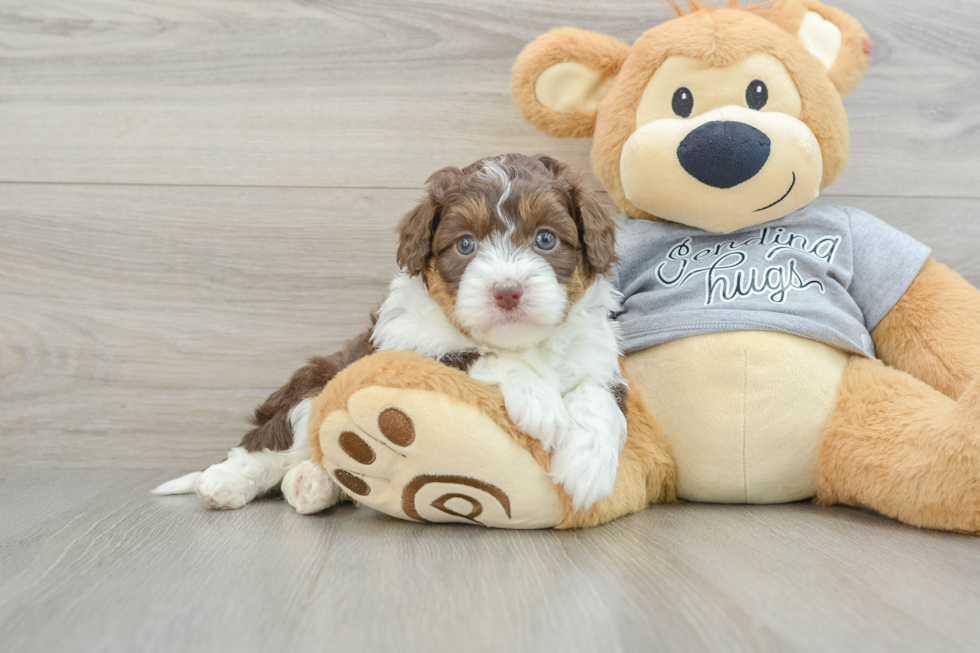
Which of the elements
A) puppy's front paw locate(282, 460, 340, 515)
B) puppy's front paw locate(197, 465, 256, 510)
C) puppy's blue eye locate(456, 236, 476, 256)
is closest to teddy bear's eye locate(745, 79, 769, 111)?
puppy's blue eye locate(456, 236, 476, 256)

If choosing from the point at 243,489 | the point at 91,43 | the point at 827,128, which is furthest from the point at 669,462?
the point at 91,43

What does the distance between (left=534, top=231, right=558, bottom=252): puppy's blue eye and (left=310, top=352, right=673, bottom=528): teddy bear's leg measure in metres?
0.28

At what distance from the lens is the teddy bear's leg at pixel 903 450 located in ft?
4.22

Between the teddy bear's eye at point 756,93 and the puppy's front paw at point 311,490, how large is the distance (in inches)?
49.3

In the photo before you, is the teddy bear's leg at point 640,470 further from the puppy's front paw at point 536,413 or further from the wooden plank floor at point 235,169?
the wooden plank floor at point 235,169

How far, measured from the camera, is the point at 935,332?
1598 millimetres

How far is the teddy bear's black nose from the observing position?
1.54 metres

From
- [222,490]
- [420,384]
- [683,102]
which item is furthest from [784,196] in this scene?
[222,490]

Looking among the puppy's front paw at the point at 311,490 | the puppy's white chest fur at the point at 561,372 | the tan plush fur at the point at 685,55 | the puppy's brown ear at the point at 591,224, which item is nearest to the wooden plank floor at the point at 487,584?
the puppy's front paw at the point at 311,490

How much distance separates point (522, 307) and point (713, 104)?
28.8 inches

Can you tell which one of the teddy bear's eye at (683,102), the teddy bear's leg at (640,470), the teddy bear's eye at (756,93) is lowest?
the teddy bear's leg at (640,470)

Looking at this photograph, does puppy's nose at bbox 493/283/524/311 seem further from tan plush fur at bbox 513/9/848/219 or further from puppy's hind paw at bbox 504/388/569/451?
tan plush fur at bbox 513/9/848/219

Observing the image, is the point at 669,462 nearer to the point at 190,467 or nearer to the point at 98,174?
the point at 190,467

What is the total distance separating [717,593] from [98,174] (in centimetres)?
198
